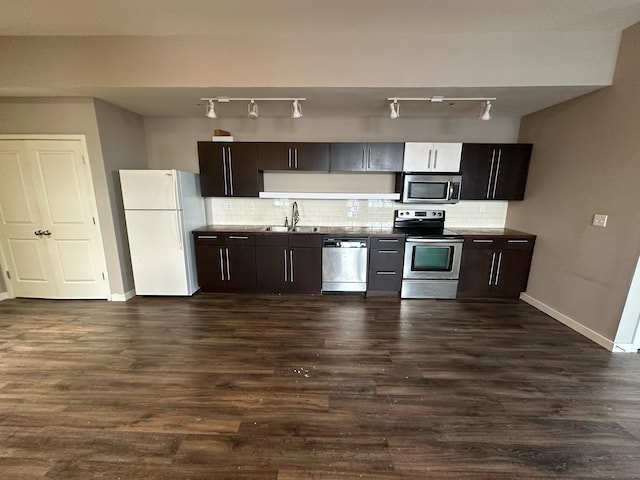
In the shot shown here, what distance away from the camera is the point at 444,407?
1922 mm

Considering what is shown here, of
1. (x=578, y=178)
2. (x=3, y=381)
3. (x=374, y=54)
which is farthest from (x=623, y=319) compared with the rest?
(x=3, y=381)

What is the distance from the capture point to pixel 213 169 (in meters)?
3.86

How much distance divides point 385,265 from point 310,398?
2.21 meters

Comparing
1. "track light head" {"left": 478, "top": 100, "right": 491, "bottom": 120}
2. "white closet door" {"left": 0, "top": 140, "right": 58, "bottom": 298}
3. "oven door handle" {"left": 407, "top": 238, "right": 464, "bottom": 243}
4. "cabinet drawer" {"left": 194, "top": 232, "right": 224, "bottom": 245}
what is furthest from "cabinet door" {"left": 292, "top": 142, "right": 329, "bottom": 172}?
"white closet door" {"left": 0, "top": 140, "right": 58, "bottom": 298}

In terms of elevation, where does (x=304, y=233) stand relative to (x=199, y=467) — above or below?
above

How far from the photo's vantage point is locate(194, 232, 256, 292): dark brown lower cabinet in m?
3.80

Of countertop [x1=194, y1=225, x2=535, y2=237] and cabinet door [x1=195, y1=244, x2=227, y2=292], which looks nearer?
countertop [x1=194, y1=225, x2=535, y2=237]

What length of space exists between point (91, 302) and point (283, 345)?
293 centimetres

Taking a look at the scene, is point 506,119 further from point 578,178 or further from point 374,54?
point 374,54

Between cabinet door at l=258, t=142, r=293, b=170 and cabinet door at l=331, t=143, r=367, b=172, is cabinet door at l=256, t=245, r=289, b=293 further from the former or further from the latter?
cabinet door at l=331, t=143, r=367, b=172

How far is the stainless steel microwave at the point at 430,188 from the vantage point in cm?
376

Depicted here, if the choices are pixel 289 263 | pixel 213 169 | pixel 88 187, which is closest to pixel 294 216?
pixel 289 263

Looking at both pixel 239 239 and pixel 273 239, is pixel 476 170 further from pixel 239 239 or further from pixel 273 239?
pixel 239 239

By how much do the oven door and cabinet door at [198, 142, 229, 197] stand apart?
111 inches
